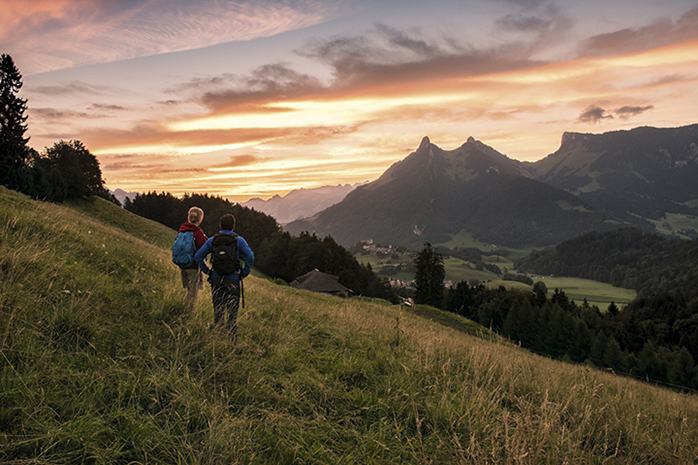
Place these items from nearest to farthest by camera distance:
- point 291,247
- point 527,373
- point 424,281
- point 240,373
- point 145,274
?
point 240,373
point 527,373
point 145,274
point 424,281
point 291,247

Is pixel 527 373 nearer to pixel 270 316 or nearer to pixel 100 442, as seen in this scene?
pixel 270 316

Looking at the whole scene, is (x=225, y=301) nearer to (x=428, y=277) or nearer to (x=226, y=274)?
(x=226, y=274)

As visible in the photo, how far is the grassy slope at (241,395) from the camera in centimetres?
333

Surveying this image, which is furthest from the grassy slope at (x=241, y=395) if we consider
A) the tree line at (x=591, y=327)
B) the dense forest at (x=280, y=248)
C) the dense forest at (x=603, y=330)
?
the dense forest at (x=280, y=248)

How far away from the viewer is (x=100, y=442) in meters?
3.12

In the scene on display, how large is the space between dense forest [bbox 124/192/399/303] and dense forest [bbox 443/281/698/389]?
23.4 metres

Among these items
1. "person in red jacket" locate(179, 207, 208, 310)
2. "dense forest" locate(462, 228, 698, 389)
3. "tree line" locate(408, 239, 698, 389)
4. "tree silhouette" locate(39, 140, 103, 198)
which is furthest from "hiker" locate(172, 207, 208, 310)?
"tree silhouette" locate(39, 140, 103, 198)

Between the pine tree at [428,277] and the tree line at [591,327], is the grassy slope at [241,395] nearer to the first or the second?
the tree line at [591,327]

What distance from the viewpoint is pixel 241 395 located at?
4.45 metres

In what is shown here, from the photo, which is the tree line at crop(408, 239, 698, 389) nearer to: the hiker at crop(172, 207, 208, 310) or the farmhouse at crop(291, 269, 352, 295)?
the farmhouse at crop(291, 269, 352, 295)

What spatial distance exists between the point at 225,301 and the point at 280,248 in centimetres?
7598

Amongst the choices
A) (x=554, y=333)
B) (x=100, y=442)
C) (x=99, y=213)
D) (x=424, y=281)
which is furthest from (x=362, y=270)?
(x=100, y=442)

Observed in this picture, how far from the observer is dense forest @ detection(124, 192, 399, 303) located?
75.5 meters

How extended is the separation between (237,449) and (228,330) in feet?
9.31
